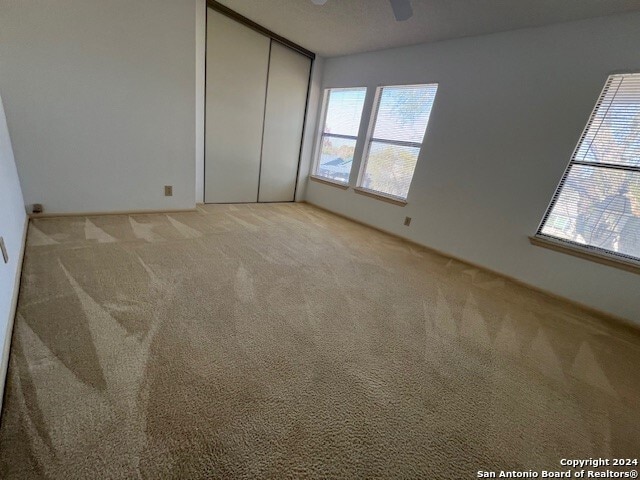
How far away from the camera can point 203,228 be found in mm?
2971

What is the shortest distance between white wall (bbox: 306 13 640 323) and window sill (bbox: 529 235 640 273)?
0.17 feet

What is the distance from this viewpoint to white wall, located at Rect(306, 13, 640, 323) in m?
2.26

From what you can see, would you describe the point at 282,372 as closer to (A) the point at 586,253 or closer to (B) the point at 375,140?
(A) the point at 586,253

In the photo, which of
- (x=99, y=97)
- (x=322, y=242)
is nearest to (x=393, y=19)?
(x=322, y=242)

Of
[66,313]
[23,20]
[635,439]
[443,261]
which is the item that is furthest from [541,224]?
[23,20]

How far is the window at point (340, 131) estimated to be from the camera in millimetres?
4047

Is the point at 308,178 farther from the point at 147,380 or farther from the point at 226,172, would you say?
the point at 147,380

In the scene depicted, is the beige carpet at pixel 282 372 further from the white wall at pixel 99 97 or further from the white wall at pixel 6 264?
the white wall at pixel 99 97

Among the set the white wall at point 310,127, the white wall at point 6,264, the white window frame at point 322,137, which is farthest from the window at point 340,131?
the white wall at point 6,264

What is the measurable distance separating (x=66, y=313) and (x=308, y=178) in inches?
156

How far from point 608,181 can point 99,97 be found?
15.7 feet

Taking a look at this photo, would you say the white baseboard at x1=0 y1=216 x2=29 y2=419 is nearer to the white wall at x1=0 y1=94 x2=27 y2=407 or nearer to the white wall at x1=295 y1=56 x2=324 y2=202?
the white wall at x1=0 y1=94 x2=27 y2=407

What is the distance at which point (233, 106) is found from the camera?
3.59 metres

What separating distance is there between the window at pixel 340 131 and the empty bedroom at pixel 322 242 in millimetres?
58
